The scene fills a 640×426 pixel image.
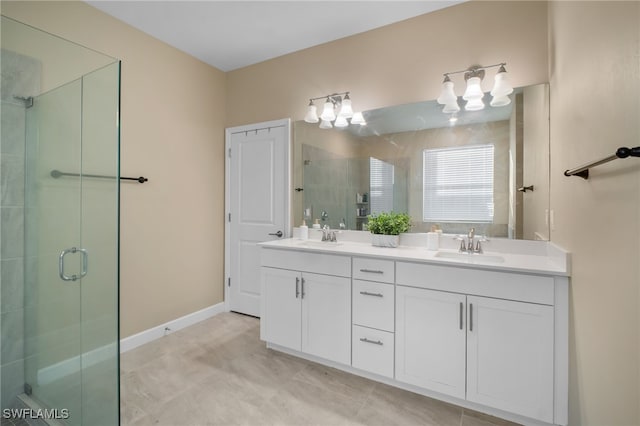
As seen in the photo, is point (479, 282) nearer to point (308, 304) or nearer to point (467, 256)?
point (467, 256)

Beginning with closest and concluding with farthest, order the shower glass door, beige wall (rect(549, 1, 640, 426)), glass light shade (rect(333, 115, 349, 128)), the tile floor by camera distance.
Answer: beige wall (rect(549, 1, 640, 426)) < the shower glass door < the tile floor < glass light shade (rect(333, 115, 349, 128))

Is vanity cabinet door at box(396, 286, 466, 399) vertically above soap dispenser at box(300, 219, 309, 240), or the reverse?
soap dispenser at box(300, 219, 309, 240)

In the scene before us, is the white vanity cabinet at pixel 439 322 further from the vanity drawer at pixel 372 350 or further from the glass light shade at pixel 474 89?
the glass light shade at pixel 474 89

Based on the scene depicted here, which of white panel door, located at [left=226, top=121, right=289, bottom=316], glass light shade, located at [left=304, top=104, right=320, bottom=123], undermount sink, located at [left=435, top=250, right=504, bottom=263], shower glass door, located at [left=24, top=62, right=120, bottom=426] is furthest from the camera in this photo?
white panel door, located at [left=226, top=121, right=289, bottom=316]

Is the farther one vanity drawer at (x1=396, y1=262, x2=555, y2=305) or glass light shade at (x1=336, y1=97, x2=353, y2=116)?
glass light shade at (x1=336, y1=97, x2=353, y2=116)

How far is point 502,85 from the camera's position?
6.54ft

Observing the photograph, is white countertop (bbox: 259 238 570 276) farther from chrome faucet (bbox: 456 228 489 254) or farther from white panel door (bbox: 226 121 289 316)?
white panel door (bbox: 226 121 289 316)

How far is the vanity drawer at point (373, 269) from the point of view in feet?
6.36

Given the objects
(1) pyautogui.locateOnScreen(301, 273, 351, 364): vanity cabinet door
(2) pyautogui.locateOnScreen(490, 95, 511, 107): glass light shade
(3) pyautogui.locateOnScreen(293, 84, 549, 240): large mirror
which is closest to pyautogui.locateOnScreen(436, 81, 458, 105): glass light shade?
(3) pyautogui.locateOnScreen(293, 84, 549, 240): large mirror

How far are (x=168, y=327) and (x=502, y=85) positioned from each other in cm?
336

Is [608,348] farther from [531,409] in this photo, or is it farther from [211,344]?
[211,344]

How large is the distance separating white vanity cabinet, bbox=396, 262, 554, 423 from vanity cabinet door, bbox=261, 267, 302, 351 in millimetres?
778

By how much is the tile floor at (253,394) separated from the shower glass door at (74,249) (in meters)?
0.38

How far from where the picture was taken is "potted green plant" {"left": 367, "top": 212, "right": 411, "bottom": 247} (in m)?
2.32
